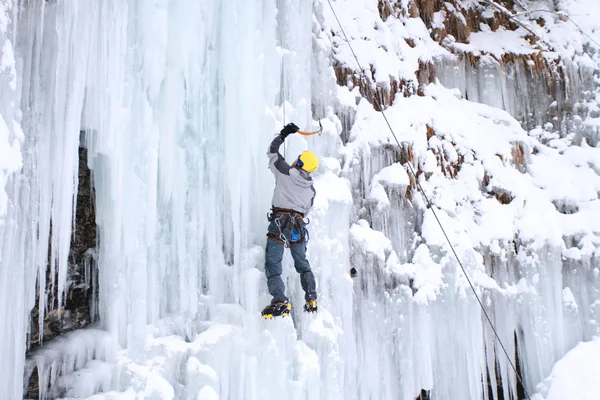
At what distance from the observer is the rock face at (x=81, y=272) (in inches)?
173

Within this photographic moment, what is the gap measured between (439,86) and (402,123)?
1.13m

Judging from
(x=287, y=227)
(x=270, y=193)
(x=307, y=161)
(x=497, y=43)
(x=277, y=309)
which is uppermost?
(x=497, y=43)

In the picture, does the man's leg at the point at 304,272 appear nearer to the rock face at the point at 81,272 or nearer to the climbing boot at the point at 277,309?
the climbing boot at the point at 277,309

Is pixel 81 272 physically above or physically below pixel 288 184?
below

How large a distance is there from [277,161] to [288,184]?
8.5 inches

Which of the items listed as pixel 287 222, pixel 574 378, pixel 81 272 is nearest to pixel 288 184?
pixel 287 222

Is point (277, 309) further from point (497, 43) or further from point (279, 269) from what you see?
point (497, 43)

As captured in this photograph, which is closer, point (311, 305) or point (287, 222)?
point (287, 222)

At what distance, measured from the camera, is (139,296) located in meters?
4.15

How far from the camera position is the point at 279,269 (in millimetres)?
4500

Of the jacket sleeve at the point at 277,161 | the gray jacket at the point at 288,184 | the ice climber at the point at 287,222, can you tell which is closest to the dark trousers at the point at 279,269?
the ice climber at the point at 287,222

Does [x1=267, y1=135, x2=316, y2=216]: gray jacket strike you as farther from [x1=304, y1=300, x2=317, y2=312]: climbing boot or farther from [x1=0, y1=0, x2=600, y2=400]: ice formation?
[x1=304, y1=300, x2=317, y2=312]: climbing boot

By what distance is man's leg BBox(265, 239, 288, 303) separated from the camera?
4391 millimetres

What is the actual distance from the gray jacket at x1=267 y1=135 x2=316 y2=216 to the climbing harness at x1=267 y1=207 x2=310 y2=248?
0.05 metres
